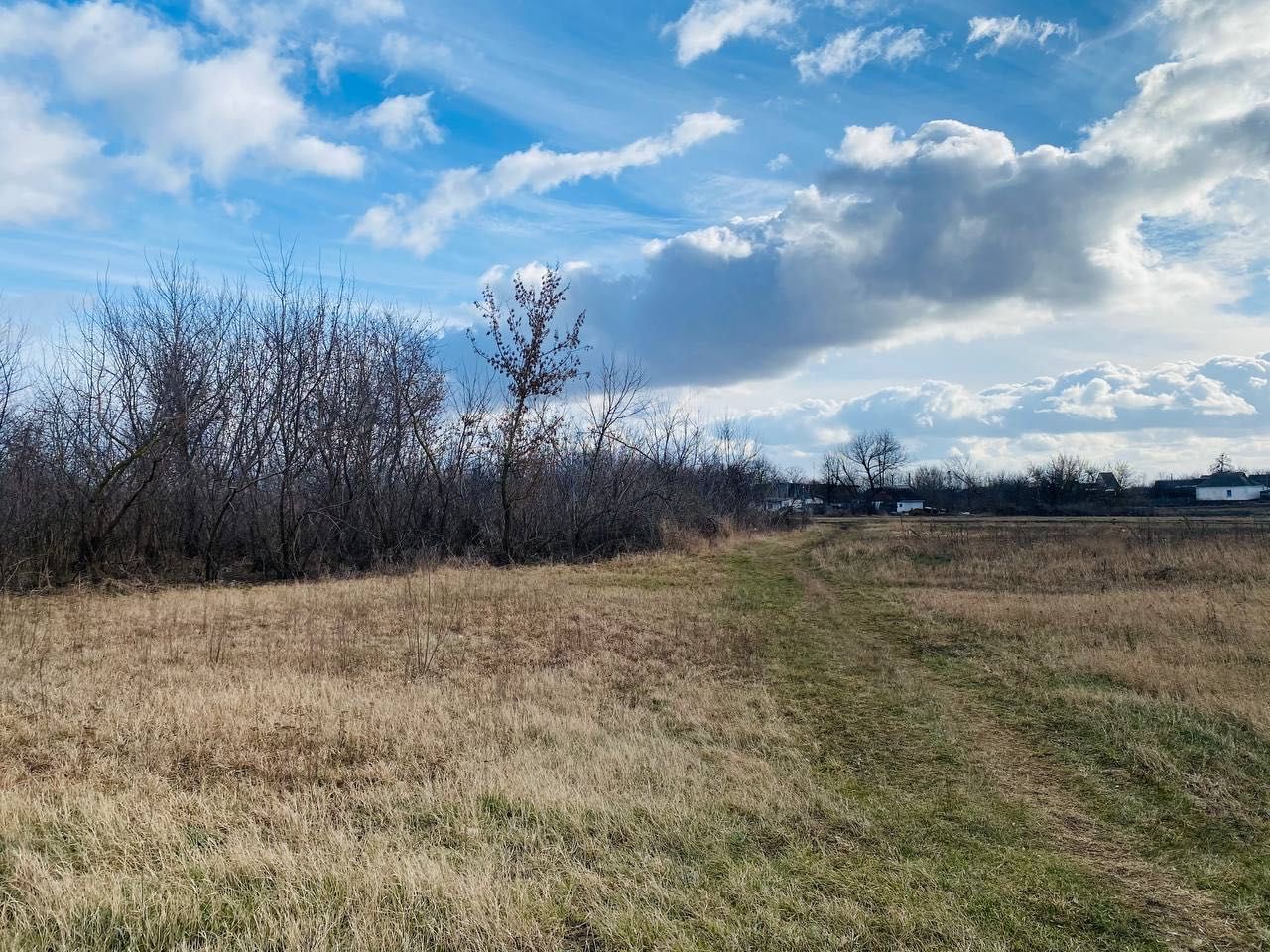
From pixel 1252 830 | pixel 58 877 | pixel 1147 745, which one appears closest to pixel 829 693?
pixel 1147 745

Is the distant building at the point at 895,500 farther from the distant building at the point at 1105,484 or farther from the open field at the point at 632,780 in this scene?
the open field at the point at 632,780

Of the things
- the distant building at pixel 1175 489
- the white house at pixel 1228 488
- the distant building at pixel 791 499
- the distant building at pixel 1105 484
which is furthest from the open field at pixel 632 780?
the white house at pixel 1228 488

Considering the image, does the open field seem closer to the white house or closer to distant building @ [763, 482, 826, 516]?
distant building @ [763, 482, 826, 516]

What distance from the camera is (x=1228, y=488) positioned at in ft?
310

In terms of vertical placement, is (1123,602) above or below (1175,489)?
below

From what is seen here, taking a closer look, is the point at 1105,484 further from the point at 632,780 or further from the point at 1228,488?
the point at 632,780

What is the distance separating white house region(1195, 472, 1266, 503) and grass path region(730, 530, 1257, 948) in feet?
340

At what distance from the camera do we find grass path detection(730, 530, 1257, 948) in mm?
4078

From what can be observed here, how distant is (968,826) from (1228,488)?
11395 cm

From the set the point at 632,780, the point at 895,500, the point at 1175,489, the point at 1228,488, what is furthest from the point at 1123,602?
the point at 1228,488

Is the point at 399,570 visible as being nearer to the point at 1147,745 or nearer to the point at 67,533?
the point at 67,533

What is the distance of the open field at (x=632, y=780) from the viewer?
3.91m

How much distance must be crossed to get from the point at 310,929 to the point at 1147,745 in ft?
23.4

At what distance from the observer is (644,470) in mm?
32344
